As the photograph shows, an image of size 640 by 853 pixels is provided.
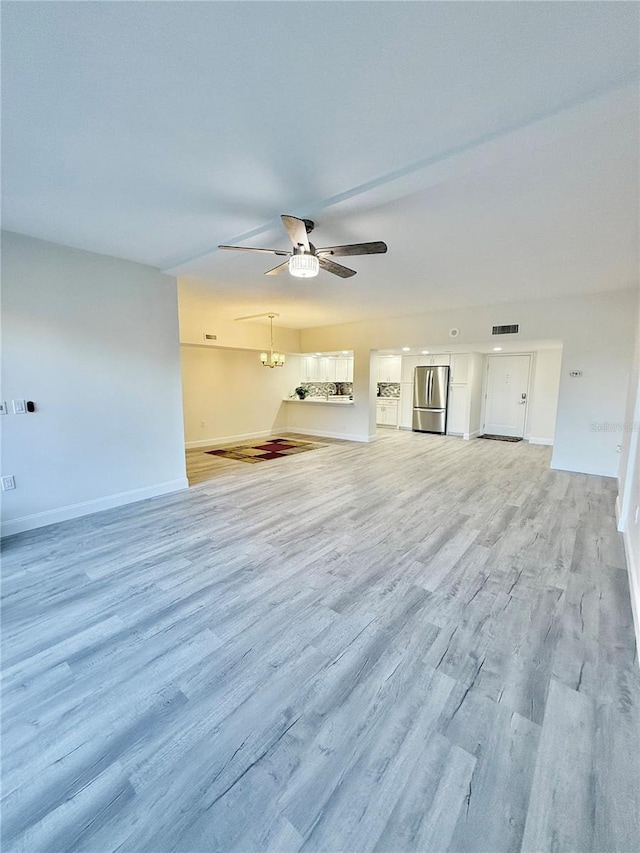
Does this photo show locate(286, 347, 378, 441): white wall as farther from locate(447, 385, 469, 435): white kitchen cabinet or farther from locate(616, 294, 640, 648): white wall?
locate(616, 294, 640, 648): white wall

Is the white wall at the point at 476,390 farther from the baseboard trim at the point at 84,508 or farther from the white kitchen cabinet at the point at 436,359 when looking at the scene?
the baseboard trim at the point at 84,508

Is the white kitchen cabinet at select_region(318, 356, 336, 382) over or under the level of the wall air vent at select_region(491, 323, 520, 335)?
under

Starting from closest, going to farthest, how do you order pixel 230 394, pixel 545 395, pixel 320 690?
pixel 320 690 → pixel 545 395 → pixel 230 394

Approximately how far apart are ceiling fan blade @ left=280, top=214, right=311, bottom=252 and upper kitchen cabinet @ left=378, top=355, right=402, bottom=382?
7290 mm

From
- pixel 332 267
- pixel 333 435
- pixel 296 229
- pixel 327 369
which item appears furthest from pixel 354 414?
pixel 296 229

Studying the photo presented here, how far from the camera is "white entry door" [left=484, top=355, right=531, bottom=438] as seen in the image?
7.59 metres

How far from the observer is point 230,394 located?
7422mm

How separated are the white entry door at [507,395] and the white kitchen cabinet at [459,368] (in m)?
0.83

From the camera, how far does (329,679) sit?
155 cm

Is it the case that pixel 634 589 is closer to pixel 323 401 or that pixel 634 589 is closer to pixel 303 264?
pixel 303 264

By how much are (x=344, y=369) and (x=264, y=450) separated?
3811 millimetres

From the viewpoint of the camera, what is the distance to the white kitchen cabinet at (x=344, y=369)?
30.5 feet

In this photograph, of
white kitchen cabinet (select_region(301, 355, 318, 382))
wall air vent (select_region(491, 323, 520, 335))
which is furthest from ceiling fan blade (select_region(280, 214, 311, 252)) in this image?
white kitchen cabinet (select_region(301, 355, 318, 382))

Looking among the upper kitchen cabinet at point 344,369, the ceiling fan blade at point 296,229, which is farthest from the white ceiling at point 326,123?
the upper kitchen cabinet at point 344,369
